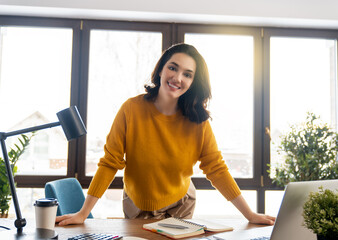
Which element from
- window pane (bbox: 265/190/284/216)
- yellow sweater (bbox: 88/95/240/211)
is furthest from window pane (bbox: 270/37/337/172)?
yellow sweater (bbox: 88/95/240/211)

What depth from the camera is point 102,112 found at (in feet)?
10.9

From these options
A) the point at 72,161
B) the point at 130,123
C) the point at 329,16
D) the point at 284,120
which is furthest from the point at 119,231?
the point at 329,16

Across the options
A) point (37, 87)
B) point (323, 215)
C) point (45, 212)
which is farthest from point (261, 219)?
point (37, 87)

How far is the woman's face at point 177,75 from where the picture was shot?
1677mm

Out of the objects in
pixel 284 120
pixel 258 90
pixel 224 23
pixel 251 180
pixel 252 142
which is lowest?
pixel 251 180

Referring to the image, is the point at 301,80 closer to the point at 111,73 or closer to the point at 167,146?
the point at 111,73

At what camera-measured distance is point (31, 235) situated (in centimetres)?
107

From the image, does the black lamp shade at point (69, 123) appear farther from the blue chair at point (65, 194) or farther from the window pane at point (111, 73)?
the window pane at point (111, 73)

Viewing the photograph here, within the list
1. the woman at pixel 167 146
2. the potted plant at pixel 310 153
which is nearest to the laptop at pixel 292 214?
the woman at pixel 167 146

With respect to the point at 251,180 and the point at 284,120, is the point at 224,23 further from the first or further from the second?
the point at 251,180

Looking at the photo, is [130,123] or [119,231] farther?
[130,123]

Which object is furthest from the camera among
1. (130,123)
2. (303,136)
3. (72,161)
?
(72,161)

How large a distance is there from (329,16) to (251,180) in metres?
1.81

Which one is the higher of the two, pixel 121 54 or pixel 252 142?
pixel 121 54
